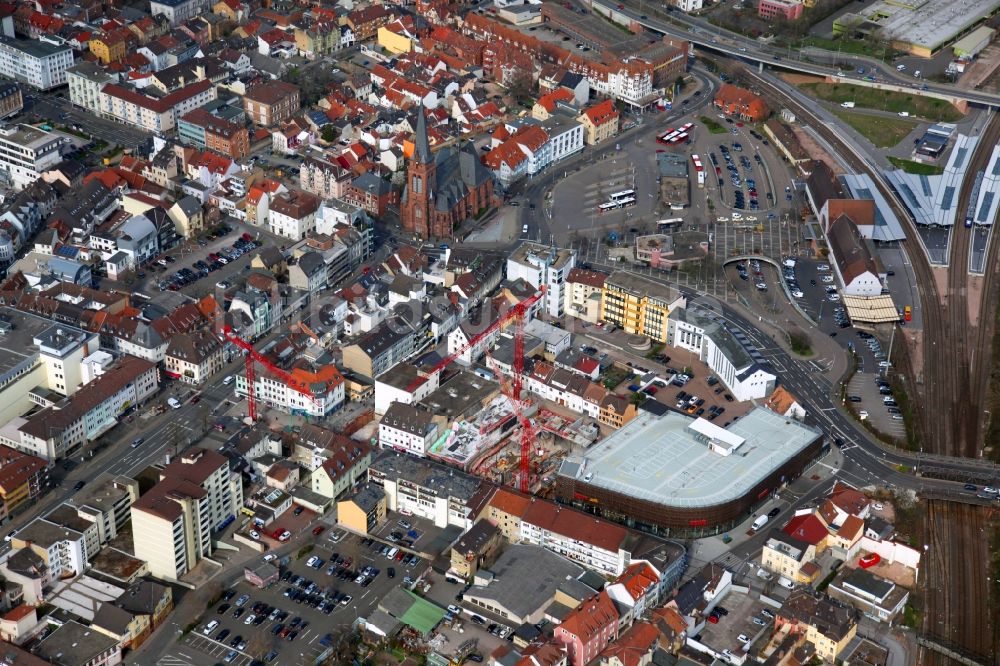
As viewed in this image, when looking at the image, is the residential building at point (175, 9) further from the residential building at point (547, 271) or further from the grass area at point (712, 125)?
the residential building at point (547, 271)

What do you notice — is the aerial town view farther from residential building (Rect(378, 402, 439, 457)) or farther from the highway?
the highway

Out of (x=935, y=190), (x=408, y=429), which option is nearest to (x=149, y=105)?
(x=408, y=429)

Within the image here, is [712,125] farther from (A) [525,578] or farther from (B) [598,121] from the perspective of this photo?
(A) [525,578]

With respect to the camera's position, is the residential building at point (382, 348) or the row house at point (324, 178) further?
the row house at point (324, 178)

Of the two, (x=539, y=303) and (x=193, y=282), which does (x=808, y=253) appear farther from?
(x=193, y=282)

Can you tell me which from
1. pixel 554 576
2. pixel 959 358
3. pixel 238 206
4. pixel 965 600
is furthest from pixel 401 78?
pixel 965 600

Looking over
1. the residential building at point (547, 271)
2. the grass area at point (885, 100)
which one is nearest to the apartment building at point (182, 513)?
the residential building at point (547, 271)
